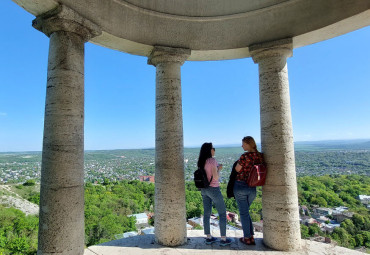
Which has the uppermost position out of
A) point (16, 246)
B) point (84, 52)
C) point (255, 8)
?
point (255, 8)

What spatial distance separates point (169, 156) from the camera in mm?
11969

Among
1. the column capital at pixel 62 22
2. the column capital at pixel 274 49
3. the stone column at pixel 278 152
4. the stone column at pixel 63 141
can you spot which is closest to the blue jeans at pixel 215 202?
the stone column at pixel 278 152

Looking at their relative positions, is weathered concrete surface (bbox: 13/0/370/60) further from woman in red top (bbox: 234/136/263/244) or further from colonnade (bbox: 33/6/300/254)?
woman in red top (bbox: 234/136/263/244)

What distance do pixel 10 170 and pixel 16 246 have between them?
70.9 m

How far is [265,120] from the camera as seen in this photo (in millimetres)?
11695

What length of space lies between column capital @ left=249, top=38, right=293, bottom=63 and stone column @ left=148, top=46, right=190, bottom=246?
4.86m

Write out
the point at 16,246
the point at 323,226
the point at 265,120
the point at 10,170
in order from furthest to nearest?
the point at 10,170 → the point at 16,246 → the point at 323,226 → the point at 265,120

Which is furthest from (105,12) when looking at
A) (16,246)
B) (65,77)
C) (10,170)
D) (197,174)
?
(10,170)

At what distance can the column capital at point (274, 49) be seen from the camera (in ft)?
39.1

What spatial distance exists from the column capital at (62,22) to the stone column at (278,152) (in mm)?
9424

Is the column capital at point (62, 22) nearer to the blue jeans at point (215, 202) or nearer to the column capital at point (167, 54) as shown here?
the column capital at point (167, 54)

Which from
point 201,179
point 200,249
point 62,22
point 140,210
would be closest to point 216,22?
point 62,22

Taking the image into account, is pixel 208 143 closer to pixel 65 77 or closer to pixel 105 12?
pixel 65 77

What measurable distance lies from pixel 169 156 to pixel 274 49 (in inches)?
332
